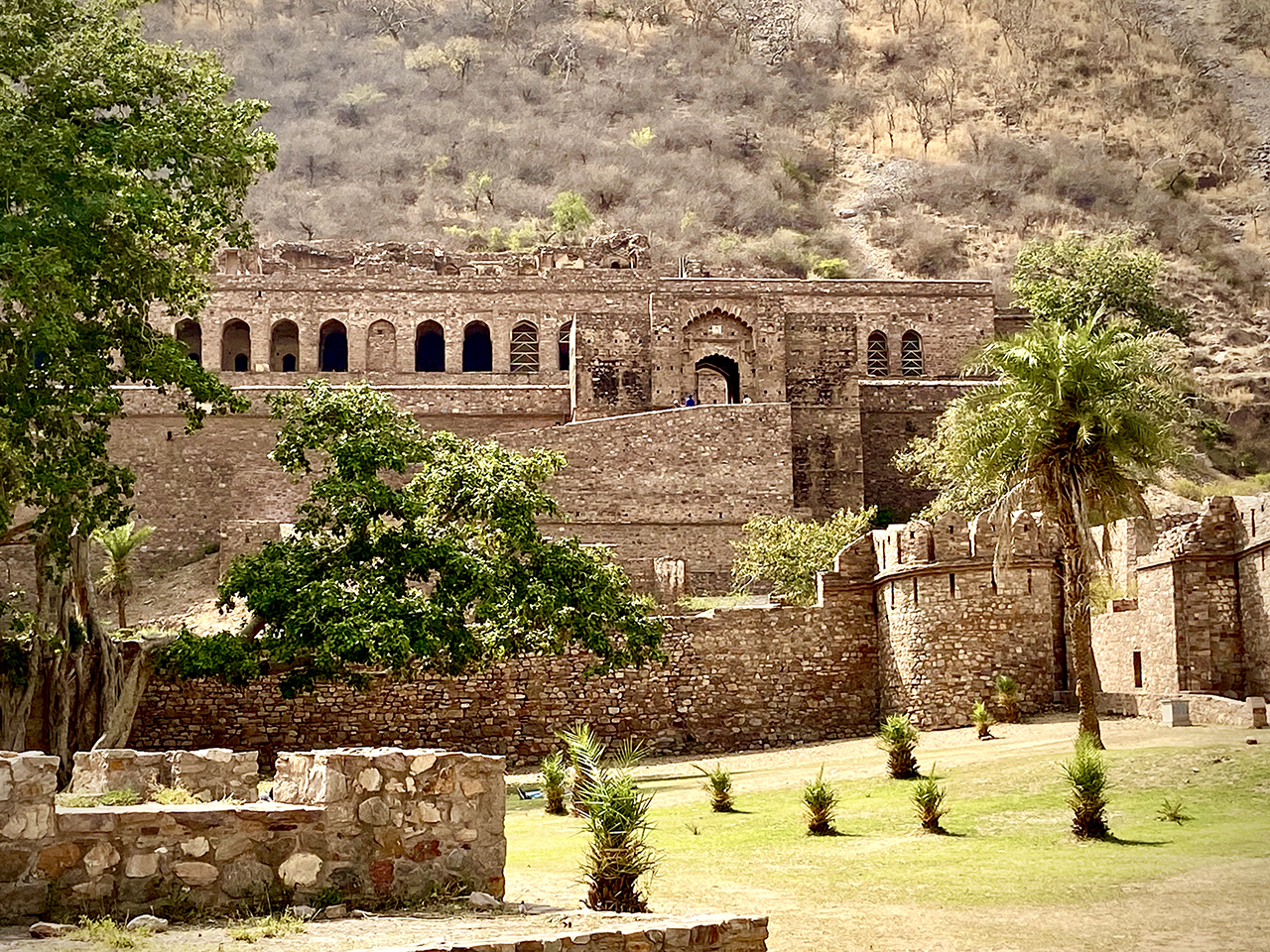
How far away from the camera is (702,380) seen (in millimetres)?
48656

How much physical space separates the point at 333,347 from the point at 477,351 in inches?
191

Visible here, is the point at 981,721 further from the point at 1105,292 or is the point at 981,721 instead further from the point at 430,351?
the point at 430,351

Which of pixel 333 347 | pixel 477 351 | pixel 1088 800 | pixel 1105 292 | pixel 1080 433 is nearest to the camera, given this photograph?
pixel 1088 800

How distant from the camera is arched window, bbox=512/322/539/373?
53750 mm

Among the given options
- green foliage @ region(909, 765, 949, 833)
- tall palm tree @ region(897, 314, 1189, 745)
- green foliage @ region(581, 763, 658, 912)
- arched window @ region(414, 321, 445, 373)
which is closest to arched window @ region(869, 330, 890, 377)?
arched window @ region(414, 321, 445, 373)

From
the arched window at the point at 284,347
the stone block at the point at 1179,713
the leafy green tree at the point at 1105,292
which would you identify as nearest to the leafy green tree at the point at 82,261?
the stone block at the point at 1179,713

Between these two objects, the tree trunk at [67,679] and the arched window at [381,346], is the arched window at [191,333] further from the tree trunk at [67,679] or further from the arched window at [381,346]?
the tree trunk at [67,679]

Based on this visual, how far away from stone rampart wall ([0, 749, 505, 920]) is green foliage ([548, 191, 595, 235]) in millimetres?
62597

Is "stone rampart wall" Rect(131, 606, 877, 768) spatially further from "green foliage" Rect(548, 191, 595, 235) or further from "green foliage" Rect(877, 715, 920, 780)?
"green foliage" Rect(548, 191, 595, 235)

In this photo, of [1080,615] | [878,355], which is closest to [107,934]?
[1080,615]

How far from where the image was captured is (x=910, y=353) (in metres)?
52.8

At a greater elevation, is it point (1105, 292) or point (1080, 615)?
point (1105, 292)

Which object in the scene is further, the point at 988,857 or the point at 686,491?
the point at 686,491

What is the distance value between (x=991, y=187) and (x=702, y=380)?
127 ft
